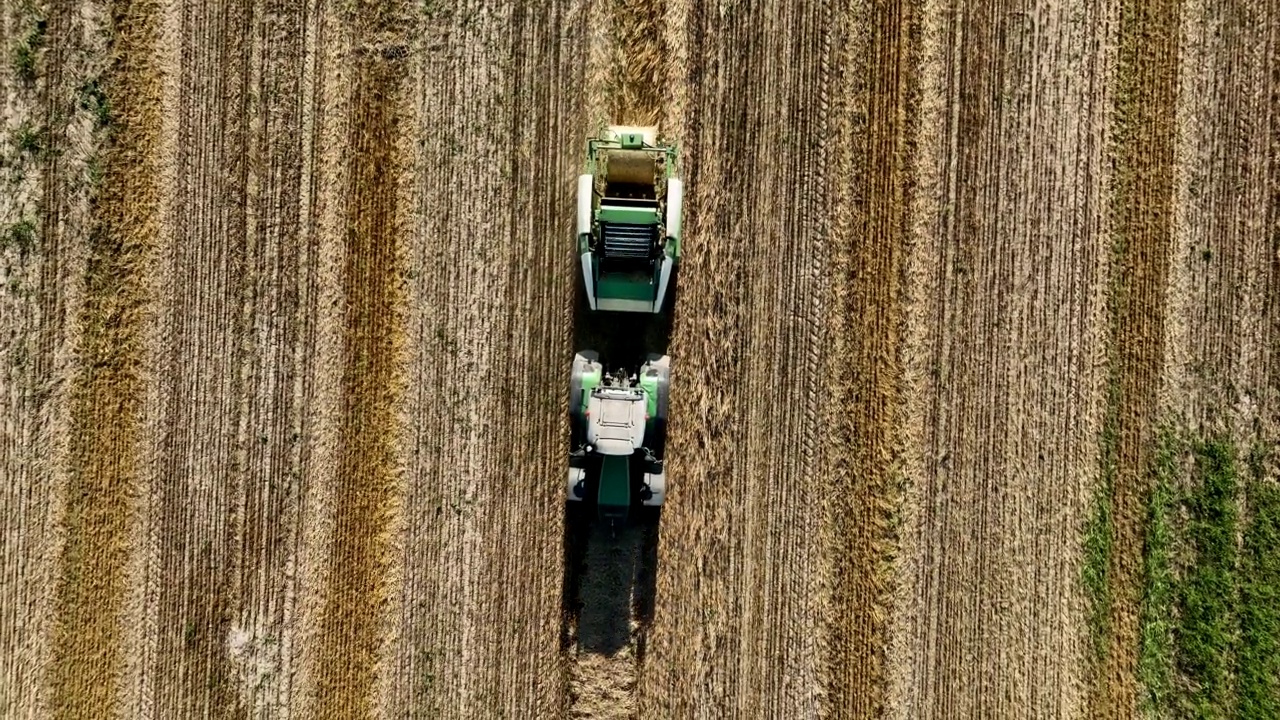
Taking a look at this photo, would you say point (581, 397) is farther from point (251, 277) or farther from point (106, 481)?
point (106, 481)

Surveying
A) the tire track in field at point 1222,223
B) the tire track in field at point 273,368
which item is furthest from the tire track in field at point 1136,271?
the tire track in field at point 273,368

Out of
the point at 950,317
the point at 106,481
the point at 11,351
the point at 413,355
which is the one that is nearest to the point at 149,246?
the point at 11,351

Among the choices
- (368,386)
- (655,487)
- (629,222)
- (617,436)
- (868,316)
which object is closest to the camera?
(629,222)

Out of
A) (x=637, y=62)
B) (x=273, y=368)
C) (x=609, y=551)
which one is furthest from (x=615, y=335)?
(x=273, y=368)

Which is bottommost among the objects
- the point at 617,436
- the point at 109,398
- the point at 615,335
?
the point at 617,436

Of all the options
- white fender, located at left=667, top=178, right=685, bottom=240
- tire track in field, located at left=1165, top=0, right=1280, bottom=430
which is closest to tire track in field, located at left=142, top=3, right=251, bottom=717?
white fender, located at left=667, top=178, right=685, bottom=240

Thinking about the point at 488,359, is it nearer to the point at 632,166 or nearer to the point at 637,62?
the point at 632,166

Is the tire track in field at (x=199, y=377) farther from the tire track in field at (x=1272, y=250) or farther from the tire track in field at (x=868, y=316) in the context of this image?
the tire track in field at (x=1272, y=250)

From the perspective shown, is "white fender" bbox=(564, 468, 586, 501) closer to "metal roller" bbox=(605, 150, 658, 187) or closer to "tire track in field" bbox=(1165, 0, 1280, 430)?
"metal roller" bbox=(605, 150, 658, 187)
